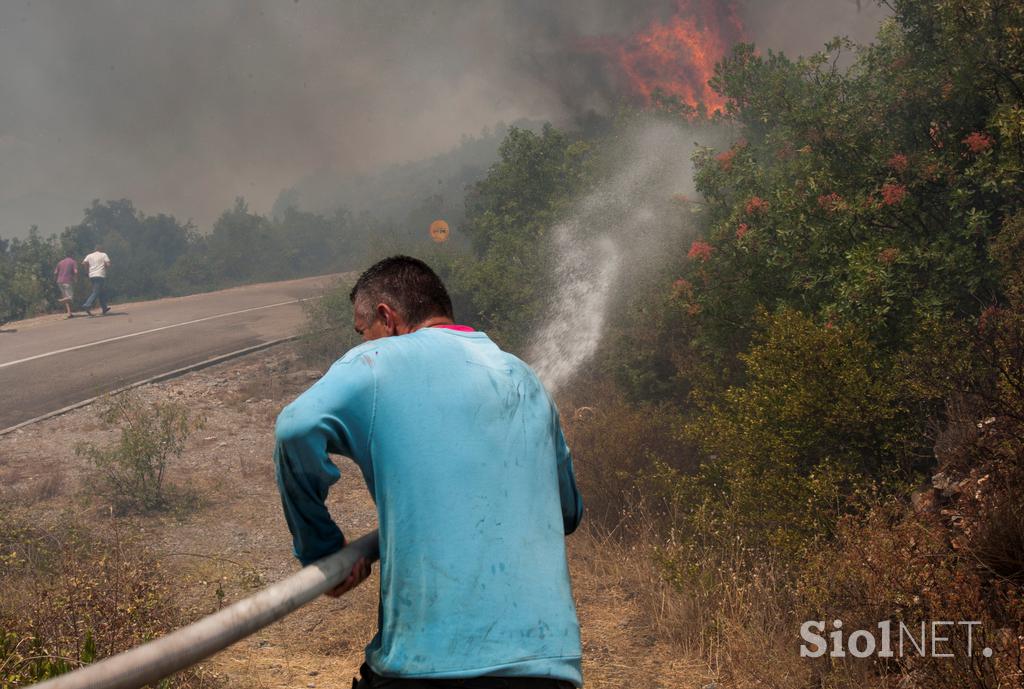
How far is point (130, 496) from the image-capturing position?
994 centimetres

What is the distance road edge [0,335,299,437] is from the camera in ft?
39.8

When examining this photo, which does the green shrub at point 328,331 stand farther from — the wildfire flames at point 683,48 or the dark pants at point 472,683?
the dark pants at point 472,683

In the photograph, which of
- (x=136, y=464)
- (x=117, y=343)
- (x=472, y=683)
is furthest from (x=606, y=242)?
(x=472, y=683)

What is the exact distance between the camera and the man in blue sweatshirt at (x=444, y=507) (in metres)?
1.98

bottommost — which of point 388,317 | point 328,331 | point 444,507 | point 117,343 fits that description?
point 444,507

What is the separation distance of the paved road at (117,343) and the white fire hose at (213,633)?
1182cm

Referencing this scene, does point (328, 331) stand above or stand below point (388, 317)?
above

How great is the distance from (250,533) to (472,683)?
7904mm

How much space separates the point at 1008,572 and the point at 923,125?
600cm

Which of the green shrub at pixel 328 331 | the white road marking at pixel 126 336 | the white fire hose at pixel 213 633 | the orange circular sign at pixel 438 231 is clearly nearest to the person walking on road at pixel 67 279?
the white road marking at pixel 126 336

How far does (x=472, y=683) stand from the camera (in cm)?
194

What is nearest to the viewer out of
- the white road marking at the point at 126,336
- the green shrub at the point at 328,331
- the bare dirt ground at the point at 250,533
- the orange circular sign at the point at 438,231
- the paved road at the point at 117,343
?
the bare dirt ground at the point at 250,533

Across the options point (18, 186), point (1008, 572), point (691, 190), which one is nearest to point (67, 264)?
point (691, 190)

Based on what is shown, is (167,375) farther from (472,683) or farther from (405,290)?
(472,683)
